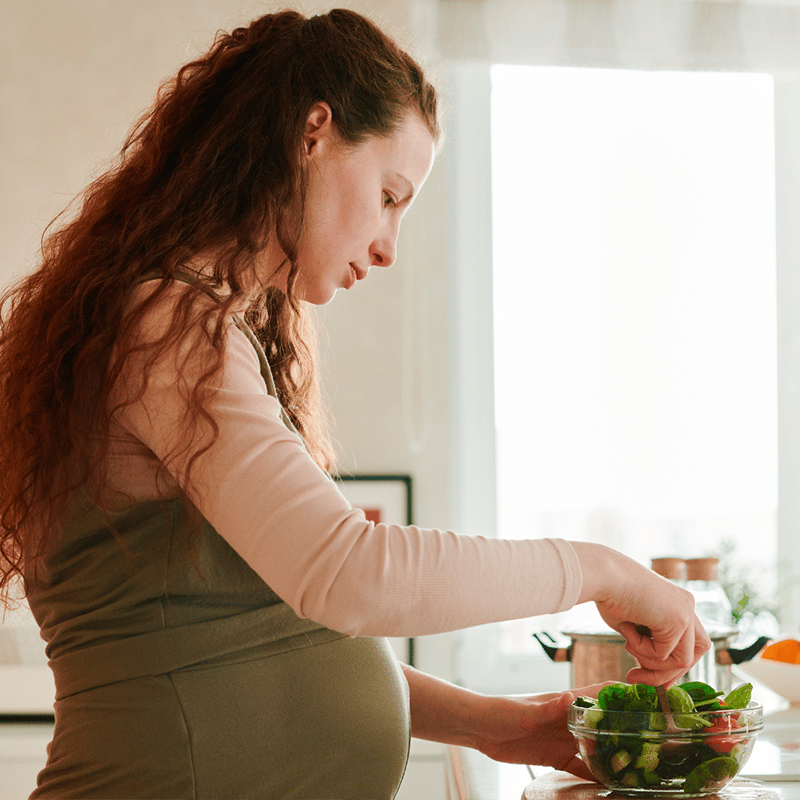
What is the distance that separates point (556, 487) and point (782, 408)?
24.1 inches

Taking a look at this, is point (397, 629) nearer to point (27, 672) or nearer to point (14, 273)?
point (27, 672)

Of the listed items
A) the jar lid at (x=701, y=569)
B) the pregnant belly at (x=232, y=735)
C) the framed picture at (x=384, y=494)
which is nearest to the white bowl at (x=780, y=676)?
the jar lid at (x=701, y=569)

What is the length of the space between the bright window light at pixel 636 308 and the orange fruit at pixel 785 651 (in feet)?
2.16

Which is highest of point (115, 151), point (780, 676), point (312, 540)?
point (115, 151)

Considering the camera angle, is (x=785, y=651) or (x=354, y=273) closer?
(x=354, y=273)

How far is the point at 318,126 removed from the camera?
2.43 feet

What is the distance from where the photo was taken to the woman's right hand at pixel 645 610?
2.07ft

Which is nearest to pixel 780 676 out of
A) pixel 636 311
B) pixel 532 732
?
pixel 532 732

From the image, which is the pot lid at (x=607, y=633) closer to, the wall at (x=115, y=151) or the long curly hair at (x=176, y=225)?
the long curly hair at (x=176, y=225)

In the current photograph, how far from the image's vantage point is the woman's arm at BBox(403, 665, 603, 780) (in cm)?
86

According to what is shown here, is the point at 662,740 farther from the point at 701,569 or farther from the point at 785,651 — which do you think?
the point at 785,651

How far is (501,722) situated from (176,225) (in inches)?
22.8

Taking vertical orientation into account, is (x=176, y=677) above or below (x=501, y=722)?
above

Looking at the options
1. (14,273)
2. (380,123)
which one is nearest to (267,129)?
(380,123)
